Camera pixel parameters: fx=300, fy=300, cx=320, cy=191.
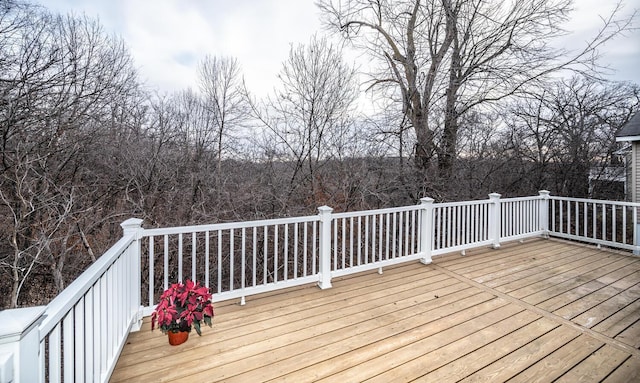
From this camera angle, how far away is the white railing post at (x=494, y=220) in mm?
5088

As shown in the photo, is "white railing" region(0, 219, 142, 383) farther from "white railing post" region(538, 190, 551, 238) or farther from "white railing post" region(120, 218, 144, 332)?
"white railing post" region(538, 190, 551, 238)

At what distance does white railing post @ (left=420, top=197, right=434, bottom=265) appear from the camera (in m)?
4.34

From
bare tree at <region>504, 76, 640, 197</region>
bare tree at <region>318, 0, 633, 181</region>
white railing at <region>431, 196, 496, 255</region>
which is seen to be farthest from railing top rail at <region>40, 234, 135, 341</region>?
bare tree at <region>504, 76, 640, 197</region>

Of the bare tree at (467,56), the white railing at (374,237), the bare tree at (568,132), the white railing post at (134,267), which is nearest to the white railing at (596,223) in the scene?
the bare tree at (568,132)

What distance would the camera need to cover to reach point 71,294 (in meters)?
1.35

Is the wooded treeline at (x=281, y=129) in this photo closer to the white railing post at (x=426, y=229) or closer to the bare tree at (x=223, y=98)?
the bare tree at (x=223, y=98)

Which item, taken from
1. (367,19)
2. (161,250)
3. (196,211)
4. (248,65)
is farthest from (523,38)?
(161,250)

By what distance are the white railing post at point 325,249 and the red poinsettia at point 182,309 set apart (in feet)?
4.79

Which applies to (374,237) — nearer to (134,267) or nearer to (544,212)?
(134,267)

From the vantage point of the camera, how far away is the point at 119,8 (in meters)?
6.25

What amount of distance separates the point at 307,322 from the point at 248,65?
6.71m

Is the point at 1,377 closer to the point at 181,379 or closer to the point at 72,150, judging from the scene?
the point at 181,379

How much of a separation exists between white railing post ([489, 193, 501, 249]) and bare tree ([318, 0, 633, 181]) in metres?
1.79

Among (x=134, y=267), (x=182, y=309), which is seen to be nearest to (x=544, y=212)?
(x=182, y=309)
